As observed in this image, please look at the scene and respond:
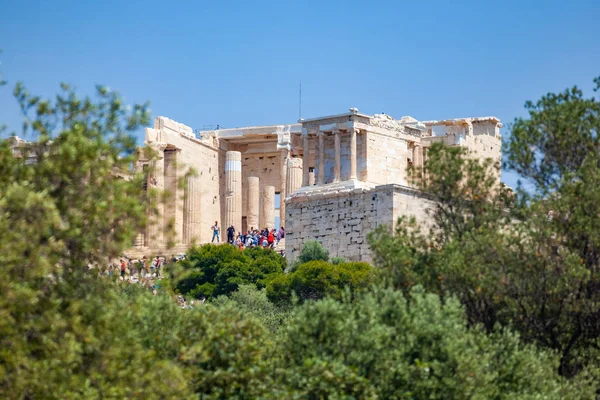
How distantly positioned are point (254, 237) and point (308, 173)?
3.30 meters

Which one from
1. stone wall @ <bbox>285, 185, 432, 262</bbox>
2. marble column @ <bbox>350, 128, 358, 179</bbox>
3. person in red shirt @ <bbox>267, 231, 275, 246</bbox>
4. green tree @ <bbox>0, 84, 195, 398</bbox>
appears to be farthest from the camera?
person in red shirt @ <bbox>267, 231, 275, 246</bbox>

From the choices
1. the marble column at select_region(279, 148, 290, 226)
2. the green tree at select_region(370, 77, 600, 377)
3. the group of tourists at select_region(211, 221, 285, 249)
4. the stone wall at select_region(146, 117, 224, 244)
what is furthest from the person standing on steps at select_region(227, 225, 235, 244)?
the green tree at select_region(370, 77, 600, 377)

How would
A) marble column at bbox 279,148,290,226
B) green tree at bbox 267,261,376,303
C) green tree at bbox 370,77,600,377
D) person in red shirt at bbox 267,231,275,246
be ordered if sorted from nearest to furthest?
green tree at bbox 370,77,600,377
green tree at bbox 267,261,376,303
person in red shirt at bbox 267,231,275,246
marble column at bbox 279,148,290,226

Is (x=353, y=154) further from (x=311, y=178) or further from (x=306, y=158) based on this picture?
(x=311, y=178)

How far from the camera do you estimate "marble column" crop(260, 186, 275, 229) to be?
53719mm

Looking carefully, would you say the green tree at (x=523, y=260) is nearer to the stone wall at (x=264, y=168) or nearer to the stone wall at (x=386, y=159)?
the stone wall at (x=386, y=159)

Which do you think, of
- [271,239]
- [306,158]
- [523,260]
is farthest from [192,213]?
[523,260]

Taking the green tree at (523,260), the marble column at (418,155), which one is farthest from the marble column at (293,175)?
the green tree at (523,260)

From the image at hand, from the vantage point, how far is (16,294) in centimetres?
1484

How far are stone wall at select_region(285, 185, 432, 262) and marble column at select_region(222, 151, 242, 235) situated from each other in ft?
36.9

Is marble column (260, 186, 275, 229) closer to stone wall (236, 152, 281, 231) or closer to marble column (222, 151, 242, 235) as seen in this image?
marble column (222, 151, 242, 235)

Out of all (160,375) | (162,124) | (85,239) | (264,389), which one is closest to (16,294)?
(85,239)

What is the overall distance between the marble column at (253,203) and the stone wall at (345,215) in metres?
11.4

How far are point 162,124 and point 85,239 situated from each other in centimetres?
3595
